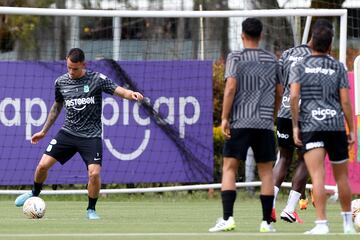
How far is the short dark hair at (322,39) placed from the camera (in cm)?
1120

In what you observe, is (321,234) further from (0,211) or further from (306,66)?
(0,211)

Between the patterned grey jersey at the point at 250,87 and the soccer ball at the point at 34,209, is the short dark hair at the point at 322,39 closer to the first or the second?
the patterned grey jersey at the point at 250,87

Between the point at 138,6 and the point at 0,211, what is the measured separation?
15793mm

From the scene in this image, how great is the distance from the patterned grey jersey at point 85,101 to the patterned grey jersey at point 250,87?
314 centimetres

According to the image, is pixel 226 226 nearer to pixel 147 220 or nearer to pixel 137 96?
pixel 147 220

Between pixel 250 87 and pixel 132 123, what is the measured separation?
7.44 meters

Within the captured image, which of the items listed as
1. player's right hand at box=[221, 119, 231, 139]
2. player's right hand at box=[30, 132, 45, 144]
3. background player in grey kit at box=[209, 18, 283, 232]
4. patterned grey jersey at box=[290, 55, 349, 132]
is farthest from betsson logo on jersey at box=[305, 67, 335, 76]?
player's right hand at box=[30, 132, 45, 144]

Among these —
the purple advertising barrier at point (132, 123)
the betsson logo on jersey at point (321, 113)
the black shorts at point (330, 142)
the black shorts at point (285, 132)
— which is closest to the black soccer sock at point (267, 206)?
the black shorts at point (330, 142)

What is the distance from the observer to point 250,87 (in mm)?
11555

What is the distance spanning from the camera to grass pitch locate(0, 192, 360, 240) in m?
11.1

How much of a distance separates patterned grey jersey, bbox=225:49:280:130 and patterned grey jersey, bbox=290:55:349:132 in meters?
0.40

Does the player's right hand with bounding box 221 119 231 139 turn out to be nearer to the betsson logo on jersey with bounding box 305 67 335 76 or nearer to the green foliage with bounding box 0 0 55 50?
the betsson logo on jersey with bounding box 305 67 335 76

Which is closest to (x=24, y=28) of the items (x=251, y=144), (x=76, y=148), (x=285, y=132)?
(x=76, y=148)

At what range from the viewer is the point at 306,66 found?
11.2 meters
